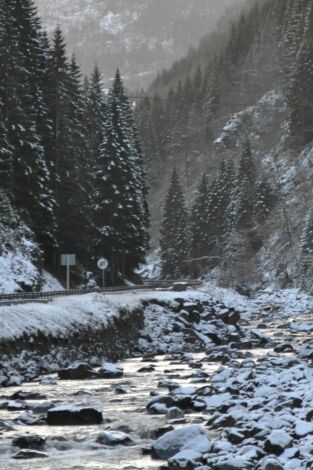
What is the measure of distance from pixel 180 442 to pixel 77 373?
10211mm

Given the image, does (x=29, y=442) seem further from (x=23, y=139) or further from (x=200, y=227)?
(x=200, y=227)

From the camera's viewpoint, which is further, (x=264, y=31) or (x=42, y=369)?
(x=264, y=31)

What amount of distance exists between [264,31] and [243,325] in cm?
10634

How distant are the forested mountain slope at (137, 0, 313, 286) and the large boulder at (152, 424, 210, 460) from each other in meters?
52.9

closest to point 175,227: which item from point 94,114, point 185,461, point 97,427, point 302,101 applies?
point 94,114

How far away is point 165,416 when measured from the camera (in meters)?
15.2

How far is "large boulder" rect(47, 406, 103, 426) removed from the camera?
1451 cm

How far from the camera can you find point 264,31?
139000mm

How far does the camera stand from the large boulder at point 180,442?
1156 centimetres

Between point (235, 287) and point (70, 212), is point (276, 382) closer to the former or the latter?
point (70, 212)

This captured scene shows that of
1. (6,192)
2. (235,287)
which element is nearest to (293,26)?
(235,287)

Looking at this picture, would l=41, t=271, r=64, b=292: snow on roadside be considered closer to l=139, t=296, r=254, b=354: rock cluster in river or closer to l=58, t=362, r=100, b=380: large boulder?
l=139, t=296, r=254, b=354: rock cluster in river

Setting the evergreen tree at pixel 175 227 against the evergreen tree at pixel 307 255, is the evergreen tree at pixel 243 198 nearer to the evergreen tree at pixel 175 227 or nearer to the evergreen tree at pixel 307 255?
the evergreen tree at pixel 175 227

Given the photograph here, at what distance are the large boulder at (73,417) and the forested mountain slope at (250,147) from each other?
167 feet
